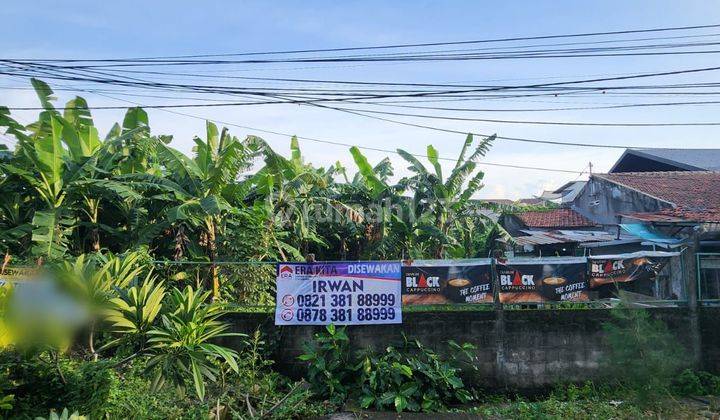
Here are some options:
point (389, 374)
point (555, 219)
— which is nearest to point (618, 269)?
point (389, 374)

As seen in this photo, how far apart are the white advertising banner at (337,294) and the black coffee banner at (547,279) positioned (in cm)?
182

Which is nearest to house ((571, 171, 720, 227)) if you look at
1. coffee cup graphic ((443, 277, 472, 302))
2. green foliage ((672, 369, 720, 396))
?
green foliage ((672, 369, 720, 396))

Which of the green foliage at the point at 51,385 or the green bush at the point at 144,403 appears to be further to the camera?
the green bush at the point at 144,403

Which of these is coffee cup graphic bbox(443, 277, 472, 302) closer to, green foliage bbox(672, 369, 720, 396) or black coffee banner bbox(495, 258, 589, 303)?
black coffee banner bbox(495, 258, 589, 303)

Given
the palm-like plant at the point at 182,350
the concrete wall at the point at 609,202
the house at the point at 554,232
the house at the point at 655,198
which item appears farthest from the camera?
the concrete wall at the point at 609,202

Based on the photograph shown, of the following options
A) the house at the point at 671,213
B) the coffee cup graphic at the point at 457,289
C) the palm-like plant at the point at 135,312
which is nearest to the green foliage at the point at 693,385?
the house at the point at 671,213

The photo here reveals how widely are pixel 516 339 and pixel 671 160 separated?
60.8ft

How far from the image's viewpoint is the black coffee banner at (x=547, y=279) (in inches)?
339

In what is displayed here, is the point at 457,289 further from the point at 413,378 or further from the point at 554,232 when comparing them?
the point at 554,232

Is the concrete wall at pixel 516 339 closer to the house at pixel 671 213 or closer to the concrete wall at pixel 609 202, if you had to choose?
the house at pixel 671 213

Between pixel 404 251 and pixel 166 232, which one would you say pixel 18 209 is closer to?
pixel 166 232

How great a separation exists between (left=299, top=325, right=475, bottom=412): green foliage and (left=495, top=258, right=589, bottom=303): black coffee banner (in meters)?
1.28

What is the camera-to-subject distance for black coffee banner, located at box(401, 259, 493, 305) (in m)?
8.57

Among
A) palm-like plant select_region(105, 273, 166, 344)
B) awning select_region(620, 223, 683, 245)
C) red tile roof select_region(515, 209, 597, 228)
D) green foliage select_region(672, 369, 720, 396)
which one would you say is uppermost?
red tile roof select_region(515, 209, 597, 228)
